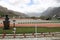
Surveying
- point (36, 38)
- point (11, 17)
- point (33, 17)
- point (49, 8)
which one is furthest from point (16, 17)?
point (36, 38)

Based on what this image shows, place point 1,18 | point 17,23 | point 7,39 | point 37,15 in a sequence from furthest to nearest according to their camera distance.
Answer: point 17,23, point 1,18, point 37,15, point 7,39

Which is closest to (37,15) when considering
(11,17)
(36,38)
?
A: (11,17)

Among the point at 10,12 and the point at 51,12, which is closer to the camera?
the point at 51,12

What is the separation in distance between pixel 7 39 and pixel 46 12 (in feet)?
16.3

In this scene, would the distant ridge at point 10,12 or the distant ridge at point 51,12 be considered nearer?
the distant ridge at point 51,12

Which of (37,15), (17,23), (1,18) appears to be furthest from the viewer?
(17,23)

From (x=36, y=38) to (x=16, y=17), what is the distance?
5273 mm

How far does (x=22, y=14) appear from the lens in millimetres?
12367

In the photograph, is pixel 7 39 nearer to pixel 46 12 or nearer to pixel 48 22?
pixel 46 12

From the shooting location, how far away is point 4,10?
1241 cm

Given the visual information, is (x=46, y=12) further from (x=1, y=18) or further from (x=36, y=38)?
(x=36, y=38)

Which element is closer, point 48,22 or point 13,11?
point 13,11

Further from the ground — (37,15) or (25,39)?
(37,15)

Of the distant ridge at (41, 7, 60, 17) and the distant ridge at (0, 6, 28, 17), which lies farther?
the distant ridge at (0, 6, 28, 17)
